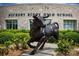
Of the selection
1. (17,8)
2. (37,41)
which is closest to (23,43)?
(37,41)

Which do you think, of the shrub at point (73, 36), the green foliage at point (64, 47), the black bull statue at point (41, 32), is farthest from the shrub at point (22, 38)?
the shrub at point (73, 36)

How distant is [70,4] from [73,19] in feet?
1.07

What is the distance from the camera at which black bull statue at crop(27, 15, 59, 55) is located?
582cm

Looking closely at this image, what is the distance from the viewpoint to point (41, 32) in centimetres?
593

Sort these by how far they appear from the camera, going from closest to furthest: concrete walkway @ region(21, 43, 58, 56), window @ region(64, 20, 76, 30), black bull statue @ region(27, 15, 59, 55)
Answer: black bull statue @ region(27, 15, 59, 55)
concrete walkway @ region(21, 43, 58, 56)
window @ region(64, 20, 76, 30)

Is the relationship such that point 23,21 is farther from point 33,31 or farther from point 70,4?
point 70,4

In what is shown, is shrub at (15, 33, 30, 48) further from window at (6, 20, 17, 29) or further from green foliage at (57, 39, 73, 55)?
green foliage at (57, 39, 73, 55)

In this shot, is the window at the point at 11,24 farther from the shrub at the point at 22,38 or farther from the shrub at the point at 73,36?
the shrub at the point at 73,36

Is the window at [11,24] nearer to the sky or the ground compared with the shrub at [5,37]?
nearer to the sky

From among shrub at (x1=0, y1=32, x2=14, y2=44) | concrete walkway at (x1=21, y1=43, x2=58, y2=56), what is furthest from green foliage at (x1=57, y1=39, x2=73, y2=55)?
shrub at (x1=0, y1=32, x2=14, y2=44)

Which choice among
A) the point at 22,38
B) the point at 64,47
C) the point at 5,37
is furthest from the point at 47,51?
the point at 5,37

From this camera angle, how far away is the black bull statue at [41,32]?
19.1 feet

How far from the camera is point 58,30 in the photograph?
604cm

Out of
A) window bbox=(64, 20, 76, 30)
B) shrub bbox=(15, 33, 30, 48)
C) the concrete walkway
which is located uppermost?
window bbox=(64, 20, 76, 30)
